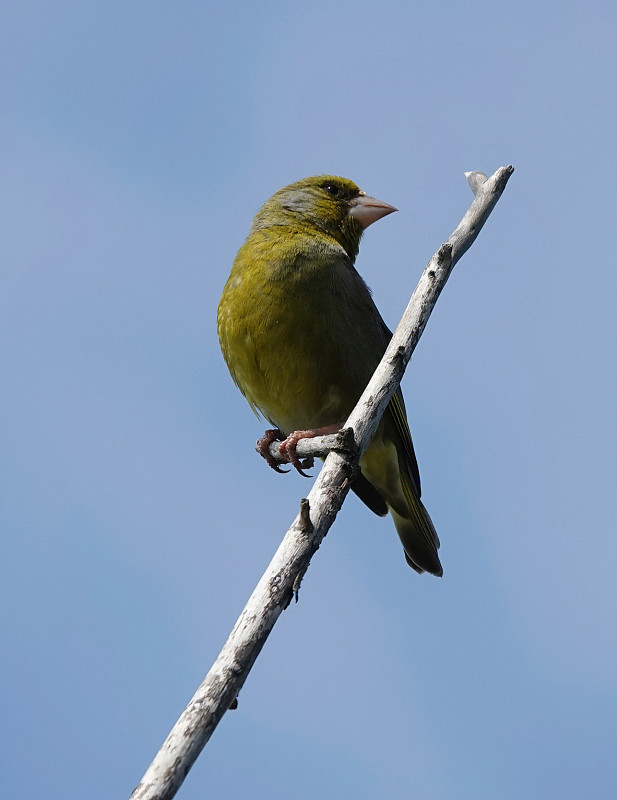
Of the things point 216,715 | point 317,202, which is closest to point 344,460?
point 216,715

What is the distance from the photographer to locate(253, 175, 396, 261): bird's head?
5199 millimetres

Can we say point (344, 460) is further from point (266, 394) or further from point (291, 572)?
point (266, 394)

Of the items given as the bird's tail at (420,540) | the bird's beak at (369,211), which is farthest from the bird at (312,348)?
the bird's beak at (369,211)

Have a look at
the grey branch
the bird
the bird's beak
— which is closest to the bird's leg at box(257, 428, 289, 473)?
the bird

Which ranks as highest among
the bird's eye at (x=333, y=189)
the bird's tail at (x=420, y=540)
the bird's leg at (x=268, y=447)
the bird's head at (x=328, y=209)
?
the bird's eye at (x=333, y=189)

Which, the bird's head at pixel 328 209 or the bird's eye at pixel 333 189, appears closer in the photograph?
the bird's head at pixel 328 209

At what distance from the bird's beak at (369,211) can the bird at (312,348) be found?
0.24 metres

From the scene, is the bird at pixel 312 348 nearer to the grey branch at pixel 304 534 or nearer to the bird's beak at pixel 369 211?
the bird's beak at pixel 369 211

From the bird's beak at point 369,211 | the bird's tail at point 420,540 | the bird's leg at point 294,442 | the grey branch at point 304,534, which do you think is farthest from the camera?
the bird's beak at point 369,211

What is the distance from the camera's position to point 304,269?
15.0 feet

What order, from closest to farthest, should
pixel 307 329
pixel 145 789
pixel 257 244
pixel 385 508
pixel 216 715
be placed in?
pixel 145 789, pixel 216 715, pixel 307 329, pixel 257 244, pixel 385 508

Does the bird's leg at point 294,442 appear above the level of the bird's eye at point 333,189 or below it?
below

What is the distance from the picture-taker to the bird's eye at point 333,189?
545 cm

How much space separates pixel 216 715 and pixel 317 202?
3446 millimetres
